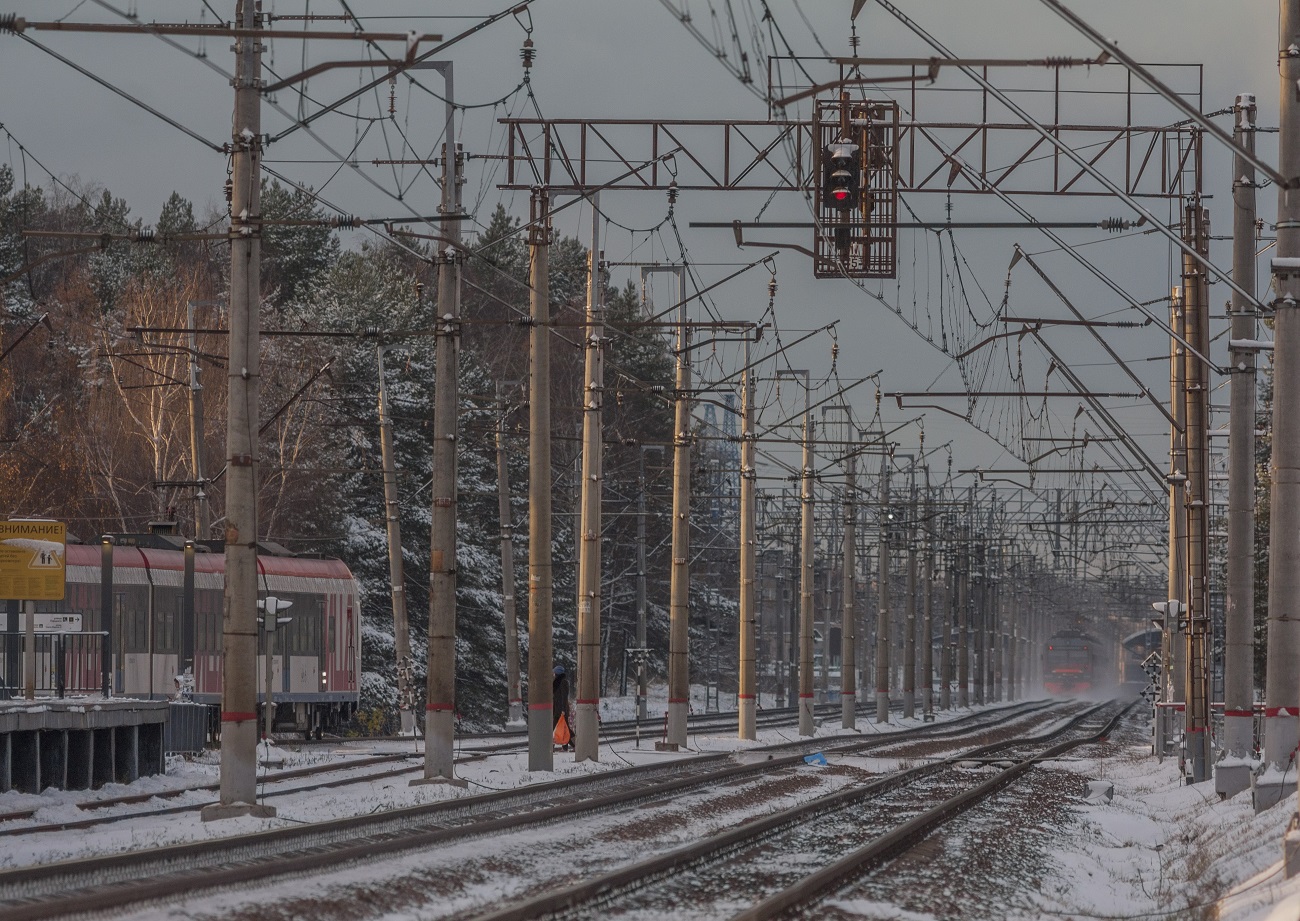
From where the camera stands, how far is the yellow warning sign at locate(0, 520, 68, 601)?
2531 cm

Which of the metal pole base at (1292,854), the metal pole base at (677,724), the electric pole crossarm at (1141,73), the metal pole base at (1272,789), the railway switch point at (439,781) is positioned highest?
the electric pole crossarm at (1141,73)

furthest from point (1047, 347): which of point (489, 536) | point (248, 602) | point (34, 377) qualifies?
point (34, 377)

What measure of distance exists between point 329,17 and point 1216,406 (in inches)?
1657

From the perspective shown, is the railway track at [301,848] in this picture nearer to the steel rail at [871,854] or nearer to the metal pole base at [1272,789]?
the steel rail at [871,854]

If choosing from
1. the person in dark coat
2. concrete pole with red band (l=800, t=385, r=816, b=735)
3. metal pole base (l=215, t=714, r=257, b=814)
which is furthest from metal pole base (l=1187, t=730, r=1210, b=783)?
concrete pole with red band (l=800, t=385, r=816, b=735)

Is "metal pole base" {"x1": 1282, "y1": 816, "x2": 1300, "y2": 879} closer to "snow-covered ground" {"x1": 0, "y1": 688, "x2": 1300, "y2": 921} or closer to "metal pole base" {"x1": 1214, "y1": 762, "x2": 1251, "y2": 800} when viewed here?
"snow-covered ground" {"x1": 0, "y1": 688, "x2": 1300, "y2": 921}

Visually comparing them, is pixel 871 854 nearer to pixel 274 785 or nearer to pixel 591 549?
pixel 274 785

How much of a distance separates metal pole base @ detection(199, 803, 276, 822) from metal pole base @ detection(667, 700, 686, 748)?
60.6 feet

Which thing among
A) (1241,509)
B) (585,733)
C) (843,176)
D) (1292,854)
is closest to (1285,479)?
(1241,509)

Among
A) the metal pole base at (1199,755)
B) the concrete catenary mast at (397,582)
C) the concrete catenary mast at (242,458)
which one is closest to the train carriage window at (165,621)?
the concrete catenary mast at (397,582)

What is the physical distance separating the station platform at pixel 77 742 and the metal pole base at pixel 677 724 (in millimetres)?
12700

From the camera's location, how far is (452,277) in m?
26.8

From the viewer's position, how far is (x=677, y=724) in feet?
128

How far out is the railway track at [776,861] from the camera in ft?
46.1
